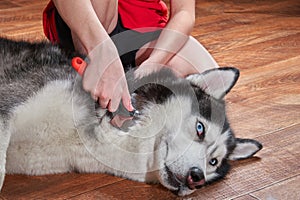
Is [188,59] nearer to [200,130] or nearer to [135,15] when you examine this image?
[135,15]

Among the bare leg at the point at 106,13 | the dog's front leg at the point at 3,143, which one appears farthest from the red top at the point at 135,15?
the dog's front leg at the point at 3,143

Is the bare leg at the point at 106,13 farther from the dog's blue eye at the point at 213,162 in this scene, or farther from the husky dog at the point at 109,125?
the dog's blue eye at the point at 213,162

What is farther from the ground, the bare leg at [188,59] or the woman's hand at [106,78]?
the woman's hand at [106,78]

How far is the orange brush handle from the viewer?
181cm

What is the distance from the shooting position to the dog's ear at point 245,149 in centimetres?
205

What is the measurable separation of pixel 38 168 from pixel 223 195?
24.9 inches

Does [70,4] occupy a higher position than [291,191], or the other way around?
[70,4]

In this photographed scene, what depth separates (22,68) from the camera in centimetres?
181

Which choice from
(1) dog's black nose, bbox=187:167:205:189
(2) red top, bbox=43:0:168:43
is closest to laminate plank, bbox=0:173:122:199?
(1) dog's black nose, bbox=187:167:205:189

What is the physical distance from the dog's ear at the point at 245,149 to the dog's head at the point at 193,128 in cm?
7

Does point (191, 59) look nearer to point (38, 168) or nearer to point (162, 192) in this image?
point (162, 192)

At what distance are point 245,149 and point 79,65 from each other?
72 cm

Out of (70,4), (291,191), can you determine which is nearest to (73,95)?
(70,4)

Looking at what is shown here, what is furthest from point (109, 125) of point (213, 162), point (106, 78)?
point (213, 162)
